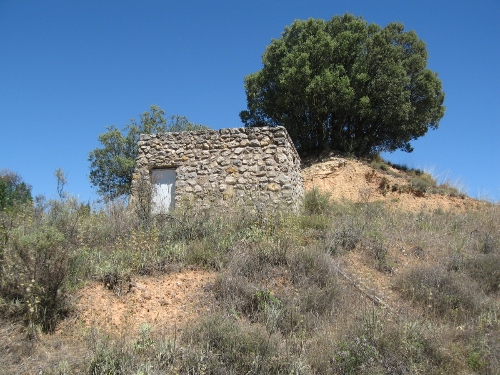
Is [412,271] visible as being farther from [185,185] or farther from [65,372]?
[185,185]

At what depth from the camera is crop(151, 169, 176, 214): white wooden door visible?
10133 millimetres

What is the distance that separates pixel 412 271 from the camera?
6.22 metres

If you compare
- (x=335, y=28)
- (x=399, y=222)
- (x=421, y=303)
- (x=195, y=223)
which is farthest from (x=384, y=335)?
(x=335, y=28)

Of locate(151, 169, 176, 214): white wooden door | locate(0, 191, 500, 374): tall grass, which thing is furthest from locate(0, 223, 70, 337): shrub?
locate(151, 169, 176, 214): white wooden door

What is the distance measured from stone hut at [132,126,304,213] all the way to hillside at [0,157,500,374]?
1.40m

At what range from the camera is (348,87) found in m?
15.4

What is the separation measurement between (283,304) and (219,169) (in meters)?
5.43

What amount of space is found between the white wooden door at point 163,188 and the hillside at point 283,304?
2.53 meters

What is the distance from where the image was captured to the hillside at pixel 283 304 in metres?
4.13

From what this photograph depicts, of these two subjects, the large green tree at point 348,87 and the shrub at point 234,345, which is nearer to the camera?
the shrub at point 234,345

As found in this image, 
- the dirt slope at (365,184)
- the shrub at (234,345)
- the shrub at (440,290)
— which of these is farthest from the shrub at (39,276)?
the dirt slope at (365,184)

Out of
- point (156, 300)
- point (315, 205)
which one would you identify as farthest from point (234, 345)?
point (315, 205)

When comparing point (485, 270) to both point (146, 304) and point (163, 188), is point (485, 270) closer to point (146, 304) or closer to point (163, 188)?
point (146, 304)

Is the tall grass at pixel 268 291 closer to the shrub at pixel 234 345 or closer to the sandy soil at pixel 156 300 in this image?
the shrub at pixel 234 345
